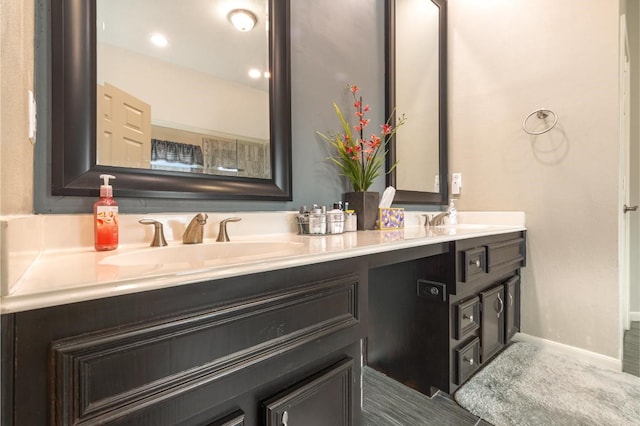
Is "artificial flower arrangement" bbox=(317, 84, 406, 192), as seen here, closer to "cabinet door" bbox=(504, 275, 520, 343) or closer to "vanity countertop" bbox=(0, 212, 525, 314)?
"vanity countertop" bbox=(0, 212, 525, 314)

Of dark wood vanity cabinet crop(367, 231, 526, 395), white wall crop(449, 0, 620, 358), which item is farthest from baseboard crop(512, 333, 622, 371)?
dark wood vanity cabinet crop(367, 231, 526, 395)

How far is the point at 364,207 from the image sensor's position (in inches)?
53.3

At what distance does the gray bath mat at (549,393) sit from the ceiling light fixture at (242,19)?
1.75 metres

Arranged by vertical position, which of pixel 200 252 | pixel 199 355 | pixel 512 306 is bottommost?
pixel 512 306

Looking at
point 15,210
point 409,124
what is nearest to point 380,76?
point 409,124

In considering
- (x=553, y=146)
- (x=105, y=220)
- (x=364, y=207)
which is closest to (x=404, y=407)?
(x=364, y=207)

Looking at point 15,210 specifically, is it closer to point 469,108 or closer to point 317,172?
point 317,172

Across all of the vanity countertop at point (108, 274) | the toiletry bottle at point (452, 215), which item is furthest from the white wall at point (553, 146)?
the vanity countertop at point (108, 274)

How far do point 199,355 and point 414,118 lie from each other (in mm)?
1811

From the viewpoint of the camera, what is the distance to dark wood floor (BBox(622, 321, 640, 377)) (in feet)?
4.94

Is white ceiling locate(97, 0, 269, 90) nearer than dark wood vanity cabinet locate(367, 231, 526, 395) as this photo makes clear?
Yes

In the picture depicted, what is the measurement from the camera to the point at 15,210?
59 cm

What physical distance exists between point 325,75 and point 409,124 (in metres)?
0.69

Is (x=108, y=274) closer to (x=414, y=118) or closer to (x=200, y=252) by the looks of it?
(x=200, y=252)
